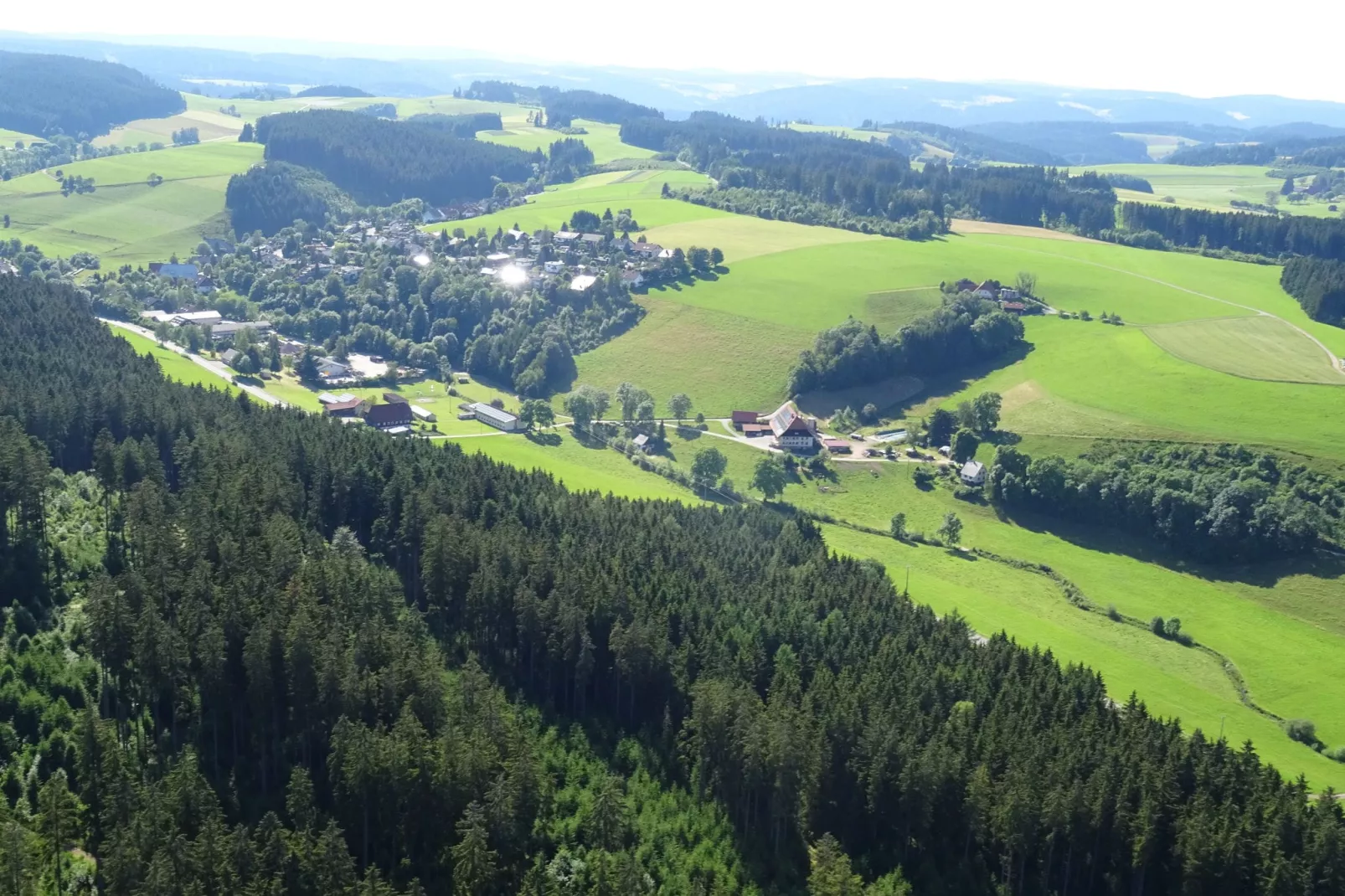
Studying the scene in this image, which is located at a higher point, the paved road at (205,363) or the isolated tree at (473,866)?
the isolated tree at (473,866)

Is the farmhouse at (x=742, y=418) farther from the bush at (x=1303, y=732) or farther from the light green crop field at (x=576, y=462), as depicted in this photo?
the bush at (x=1303, y=732)

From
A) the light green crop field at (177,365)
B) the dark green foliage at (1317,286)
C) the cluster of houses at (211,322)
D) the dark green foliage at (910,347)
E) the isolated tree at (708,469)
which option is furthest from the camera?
the dark green foliage at (1317,286)

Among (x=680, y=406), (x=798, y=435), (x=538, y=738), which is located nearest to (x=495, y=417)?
(x=680, y=406)

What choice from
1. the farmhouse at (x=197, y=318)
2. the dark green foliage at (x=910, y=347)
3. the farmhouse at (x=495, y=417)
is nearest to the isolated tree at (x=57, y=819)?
the farmhouse at (x=495, y=417)

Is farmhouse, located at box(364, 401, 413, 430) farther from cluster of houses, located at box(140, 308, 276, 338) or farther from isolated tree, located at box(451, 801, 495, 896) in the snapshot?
isolated tree, located at box(451, 801, 495, 896)

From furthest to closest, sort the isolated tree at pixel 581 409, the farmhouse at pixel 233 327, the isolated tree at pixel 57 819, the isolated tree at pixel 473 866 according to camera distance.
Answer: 1. the farmhouse at pixel 233 327
2. the isolated tree at pixel 581 409
3. the isolated tree at pixel 473 866
4. the isolated tree at pixel 57 819

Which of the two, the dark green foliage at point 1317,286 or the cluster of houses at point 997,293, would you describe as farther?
the cluster of houses at point 997,293

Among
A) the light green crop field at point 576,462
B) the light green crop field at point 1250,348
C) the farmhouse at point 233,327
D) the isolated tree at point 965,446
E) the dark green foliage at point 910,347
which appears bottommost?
the light green crop field at point 576,462

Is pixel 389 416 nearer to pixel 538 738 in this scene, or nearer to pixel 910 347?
pixel 910 347
